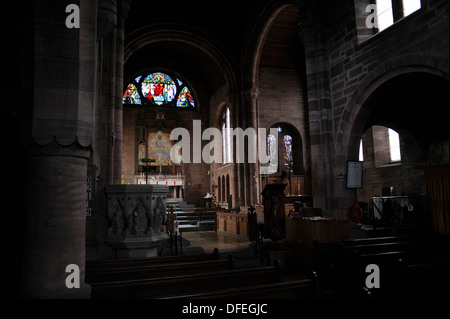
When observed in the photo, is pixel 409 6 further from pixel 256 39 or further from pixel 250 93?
pixel 250 93

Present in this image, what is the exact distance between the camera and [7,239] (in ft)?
15.3

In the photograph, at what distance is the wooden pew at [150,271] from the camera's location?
14.1 ft

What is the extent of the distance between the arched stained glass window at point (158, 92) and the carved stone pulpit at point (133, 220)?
576 inches

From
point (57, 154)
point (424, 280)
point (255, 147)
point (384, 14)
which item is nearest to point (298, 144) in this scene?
point (255, 147)

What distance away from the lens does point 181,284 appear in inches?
152

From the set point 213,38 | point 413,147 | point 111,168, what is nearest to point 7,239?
point 111,168

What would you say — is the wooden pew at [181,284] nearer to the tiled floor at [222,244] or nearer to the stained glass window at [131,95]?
the tiled floor at [222,244]

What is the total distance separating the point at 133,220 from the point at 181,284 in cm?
342

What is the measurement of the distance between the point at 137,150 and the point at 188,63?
6.42 metres

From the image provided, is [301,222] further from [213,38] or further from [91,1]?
[213,38]

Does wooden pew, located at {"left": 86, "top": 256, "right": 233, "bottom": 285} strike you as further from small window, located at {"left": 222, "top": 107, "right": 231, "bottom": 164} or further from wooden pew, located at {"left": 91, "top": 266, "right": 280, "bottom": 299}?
small window, located at {"left": 222, "top": 107, "right": 231, "bottom": 164}

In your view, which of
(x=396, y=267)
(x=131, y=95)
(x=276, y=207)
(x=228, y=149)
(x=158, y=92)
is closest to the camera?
(x=396, y=267)

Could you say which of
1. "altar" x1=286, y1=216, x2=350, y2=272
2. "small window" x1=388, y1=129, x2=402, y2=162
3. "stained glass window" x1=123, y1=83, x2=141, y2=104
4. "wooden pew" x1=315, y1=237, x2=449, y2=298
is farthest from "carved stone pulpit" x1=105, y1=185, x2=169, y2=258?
"stained glass window" x1=123, y1=83, x2=141, y2=104
